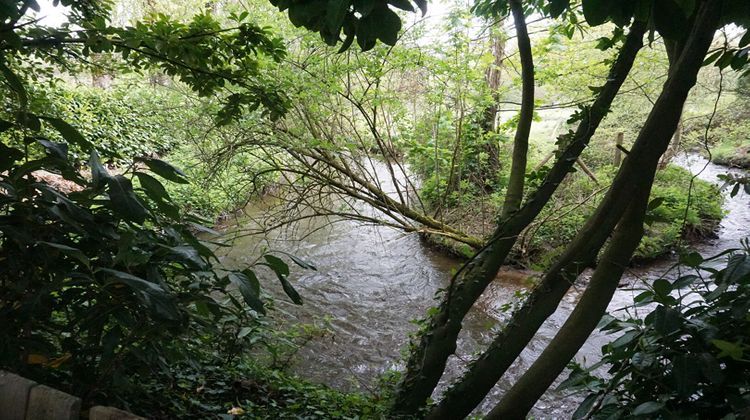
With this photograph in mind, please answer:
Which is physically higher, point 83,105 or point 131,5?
point 131,5

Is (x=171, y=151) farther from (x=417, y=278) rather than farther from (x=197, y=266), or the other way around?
(x=197, y=266)

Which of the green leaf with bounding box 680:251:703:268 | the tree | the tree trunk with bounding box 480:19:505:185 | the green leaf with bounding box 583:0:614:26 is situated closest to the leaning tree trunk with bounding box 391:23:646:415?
the tree

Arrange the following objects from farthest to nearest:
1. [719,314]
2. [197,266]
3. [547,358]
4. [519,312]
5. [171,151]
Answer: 1. [171,151]
2. [519,312]
3. [547,358]
4. [719,314]
5. [197,266]

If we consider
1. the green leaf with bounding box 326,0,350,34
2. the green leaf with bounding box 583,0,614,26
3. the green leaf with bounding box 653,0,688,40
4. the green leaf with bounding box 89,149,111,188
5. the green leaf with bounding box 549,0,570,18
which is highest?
the green leaf with bounding box 653,0,688,40

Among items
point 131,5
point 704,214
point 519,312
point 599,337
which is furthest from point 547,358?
point 131,5

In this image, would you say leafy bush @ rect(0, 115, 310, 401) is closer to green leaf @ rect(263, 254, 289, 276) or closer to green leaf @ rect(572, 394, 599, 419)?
green leaf @ rect(263, 254, 289, 276)

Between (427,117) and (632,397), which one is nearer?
(632,397)

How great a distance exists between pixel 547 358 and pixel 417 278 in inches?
191

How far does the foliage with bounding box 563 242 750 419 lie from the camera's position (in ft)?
4.42

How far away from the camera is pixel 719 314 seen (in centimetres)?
153

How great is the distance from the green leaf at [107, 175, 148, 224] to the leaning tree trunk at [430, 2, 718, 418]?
5.99 ft

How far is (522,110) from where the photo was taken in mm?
2377

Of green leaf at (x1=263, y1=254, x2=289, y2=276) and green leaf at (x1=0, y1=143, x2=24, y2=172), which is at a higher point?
green leaf at (x1=263, y1=254, x2=289, y2=276)

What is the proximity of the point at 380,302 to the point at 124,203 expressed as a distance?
5012 millimetres
